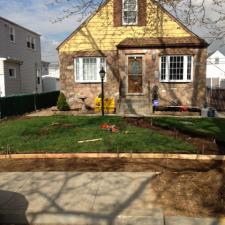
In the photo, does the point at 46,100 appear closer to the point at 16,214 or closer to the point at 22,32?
the point at 22,32

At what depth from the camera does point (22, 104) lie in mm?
19672

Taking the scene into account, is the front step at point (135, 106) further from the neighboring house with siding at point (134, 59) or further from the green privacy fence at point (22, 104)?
the green privacy fence at point (22, 104)

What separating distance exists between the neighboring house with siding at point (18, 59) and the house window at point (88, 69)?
7.47 meters

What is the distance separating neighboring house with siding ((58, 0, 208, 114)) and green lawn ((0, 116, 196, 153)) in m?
6.45

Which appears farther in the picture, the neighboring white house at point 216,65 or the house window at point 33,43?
the neighboring white house at point 216,65

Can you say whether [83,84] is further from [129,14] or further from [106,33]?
[129,14]

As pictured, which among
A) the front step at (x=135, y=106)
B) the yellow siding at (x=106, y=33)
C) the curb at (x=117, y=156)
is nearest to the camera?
the curb at (x=117, y=156)

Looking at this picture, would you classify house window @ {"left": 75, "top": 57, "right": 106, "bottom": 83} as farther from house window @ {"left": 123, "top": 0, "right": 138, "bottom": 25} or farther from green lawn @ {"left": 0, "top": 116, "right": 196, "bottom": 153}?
green lawn @ {"left": 0, "top": 116, "right": 196, "bottom": 153}

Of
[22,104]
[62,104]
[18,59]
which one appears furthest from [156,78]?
[18,59]

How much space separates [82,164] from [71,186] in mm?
1510

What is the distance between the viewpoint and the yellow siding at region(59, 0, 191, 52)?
64.3 feet

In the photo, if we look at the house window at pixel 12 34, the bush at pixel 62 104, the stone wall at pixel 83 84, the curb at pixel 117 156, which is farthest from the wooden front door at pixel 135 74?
the house window at pixel 12 34

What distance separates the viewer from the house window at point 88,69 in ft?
67.8

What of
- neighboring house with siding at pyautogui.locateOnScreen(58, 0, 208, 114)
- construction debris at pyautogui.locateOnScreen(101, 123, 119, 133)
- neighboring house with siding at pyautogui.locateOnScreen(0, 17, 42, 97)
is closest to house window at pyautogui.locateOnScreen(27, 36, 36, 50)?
neighboring house with siding at pyautogui.locateOnScreen(0, 17, 42, 97)
